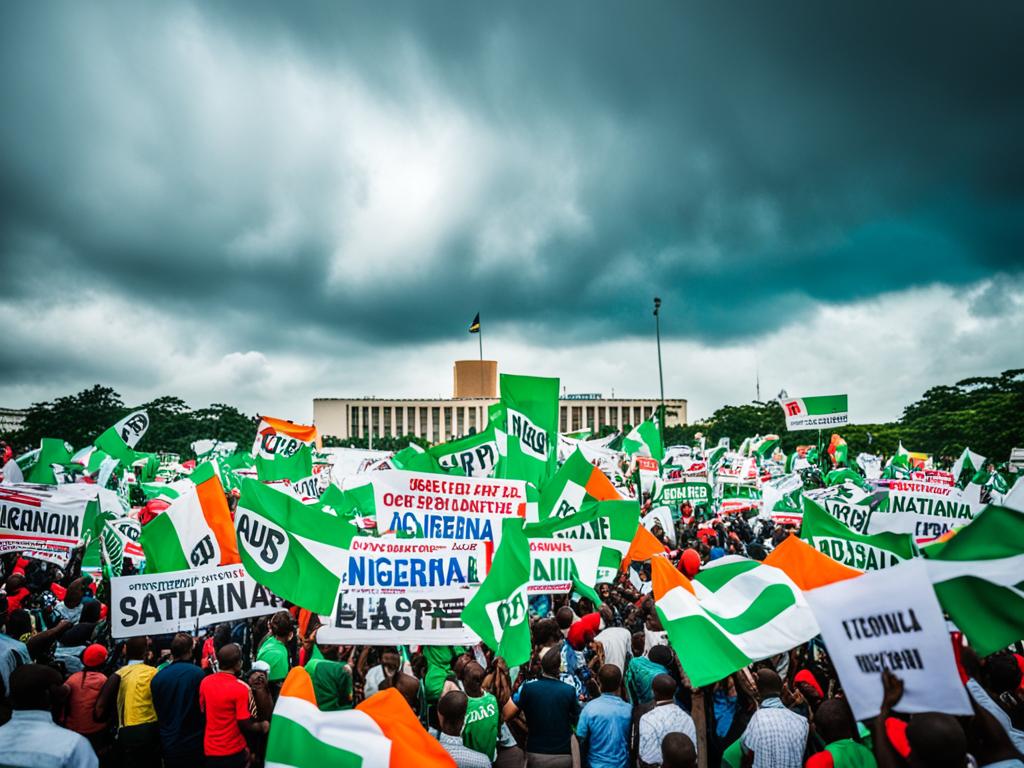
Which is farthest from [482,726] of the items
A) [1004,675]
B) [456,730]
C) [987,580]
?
[1004,675]

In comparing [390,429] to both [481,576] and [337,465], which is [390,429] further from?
[481,576]

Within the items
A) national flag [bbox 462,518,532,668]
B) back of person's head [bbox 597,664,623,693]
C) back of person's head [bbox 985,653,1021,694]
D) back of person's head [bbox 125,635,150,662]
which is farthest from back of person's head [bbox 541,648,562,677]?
back of person's head [bbox 125,635,150,662]

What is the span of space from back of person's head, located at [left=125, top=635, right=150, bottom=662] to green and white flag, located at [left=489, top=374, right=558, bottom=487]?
15.7 ft

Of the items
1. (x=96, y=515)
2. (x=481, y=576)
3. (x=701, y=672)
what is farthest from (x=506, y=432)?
(x=96, y=515)

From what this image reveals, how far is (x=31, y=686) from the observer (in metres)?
3.71

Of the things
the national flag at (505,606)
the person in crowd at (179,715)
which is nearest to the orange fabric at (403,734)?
the national flag at (505,606)

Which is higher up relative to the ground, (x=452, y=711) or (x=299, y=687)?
(x=299, y=687)

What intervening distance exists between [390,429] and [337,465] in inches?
3769

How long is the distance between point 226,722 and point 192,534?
2555 mm

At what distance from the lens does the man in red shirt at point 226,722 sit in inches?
198

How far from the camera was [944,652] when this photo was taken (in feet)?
9.66

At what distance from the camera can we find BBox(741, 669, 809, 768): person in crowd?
434 cm

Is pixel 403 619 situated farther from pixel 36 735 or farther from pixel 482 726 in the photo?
pixel 36 735

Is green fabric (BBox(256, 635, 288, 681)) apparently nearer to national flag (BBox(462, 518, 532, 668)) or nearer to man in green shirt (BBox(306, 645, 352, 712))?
man in green shirt (BBox(306, 645, 352, 712))
